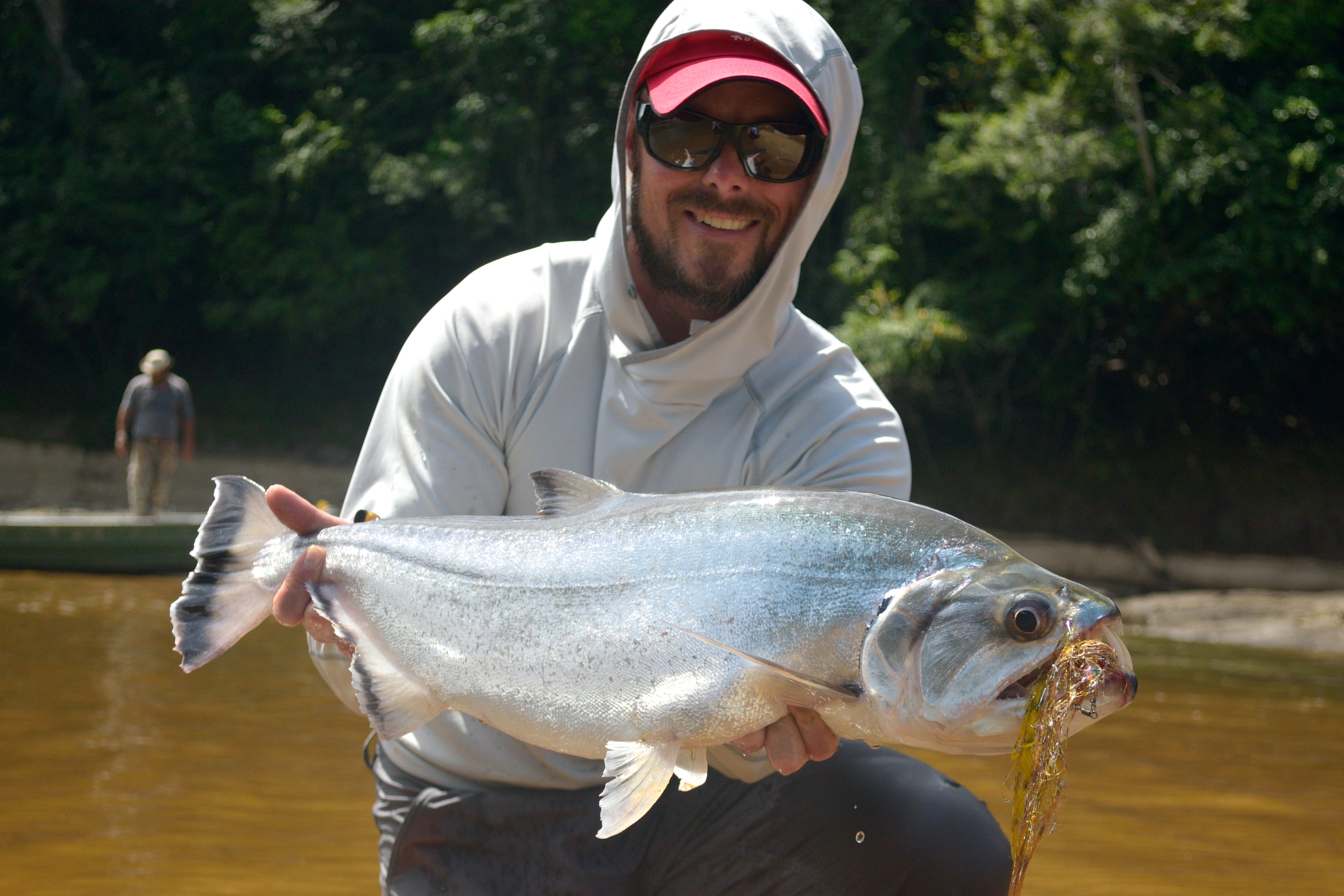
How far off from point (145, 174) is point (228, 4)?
15.7 feet

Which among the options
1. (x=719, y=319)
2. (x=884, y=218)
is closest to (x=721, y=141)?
(x=719, y=319)

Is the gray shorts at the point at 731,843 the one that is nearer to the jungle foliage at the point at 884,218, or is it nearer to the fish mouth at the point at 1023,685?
the fish mouth at the point at 1023,685

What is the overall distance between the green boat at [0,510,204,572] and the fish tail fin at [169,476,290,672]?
29.2 feet

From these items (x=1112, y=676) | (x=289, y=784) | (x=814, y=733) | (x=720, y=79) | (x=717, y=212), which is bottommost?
(x=289, y=784)

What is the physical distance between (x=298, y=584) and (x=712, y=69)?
4.56 ft

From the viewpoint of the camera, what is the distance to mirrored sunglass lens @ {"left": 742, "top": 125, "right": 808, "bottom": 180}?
2.58 meters

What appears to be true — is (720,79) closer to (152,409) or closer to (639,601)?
(639,601)

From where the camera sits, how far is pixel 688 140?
8.49 feet

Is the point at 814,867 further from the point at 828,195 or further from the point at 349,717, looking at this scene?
the point at 349,717

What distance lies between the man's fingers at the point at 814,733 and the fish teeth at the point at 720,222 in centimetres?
115

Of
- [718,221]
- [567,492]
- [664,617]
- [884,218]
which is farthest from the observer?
[884,218]

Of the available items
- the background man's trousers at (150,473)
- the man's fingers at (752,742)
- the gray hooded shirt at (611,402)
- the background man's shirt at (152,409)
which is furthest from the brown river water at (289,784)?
the background man's trousers at (150,473)

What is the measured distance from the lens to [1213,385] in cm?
1906

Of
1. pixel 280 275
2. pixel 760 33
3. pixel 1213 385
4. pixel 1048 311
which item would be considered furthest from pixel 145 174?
pixel 760 33
